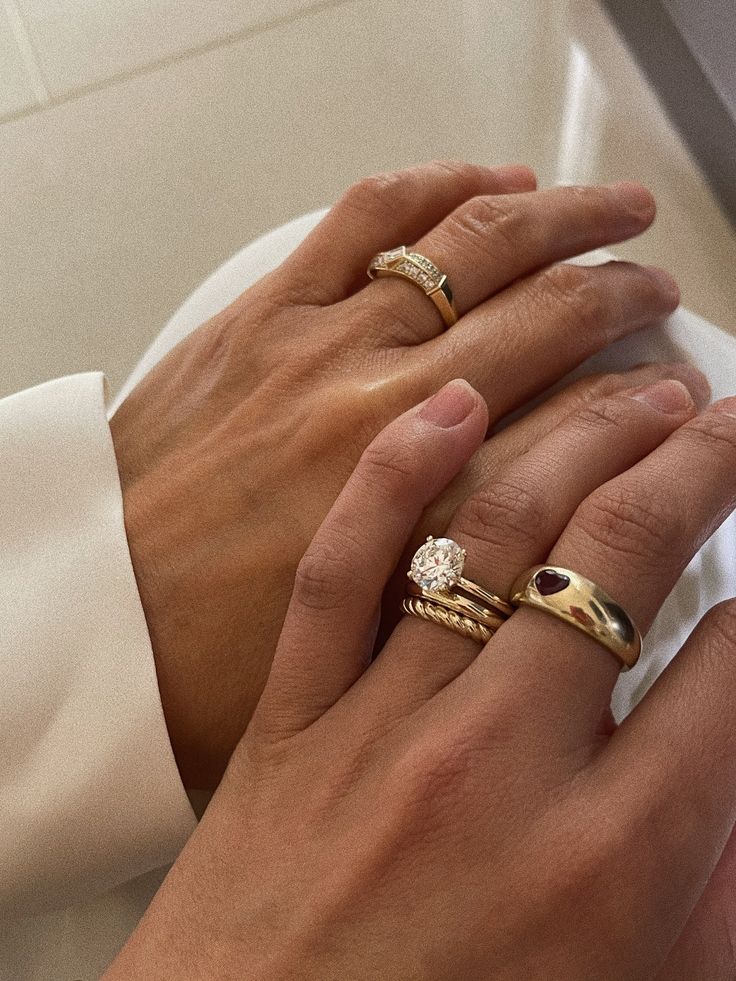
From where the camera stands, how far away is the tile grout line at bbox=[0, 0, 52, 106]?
1.11 m

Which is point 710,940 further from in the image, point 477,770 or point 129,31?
point 129,31

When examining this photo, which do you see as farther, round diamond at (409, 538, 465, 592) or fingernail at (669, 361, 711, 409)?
fingernail at (669, 361, 711, 409)

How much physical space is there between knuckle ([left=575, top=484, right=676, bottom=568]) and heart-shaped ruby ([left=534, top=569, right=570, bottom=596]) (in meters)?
0.03

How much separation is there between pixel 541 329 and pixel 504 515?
16cm

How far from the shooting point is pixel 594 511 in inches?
21.3

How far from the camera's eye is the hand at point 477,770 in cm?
46

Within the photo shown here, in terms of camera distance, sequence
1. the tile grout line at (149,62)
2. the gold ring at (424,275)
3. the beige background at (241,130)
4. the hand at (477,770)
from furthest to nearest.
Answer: the tile grout line at (149,62), the beige background at (241,130), the gold ring at (424,275), the hand at (477,770)

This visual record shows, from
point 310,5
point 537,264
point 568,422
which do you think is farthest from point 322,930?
point 310,5

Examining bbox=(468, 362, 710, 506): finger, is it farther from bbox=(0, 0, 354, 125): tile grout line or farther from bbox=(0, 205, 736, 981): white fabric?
bbox=(0, 0, 354, 125): tile grout line

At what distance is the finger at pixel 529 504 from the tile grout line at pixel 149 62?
75 centimetres

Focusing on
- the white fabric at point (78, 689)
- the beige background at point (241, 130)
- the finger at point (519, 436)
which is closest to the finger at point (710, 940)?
the white fabric at point (78, 689)

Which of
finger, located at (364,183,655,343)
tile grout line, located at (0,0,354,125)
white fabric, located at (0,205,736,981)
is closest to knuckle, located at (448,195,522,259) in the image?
finger, located at (364,183,655,343)

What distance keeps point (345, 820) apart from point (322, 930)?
5 cm

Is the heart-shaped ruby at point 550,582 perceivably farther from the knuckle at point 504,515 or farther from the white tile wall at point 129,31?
the white tile wall at point 129,31
